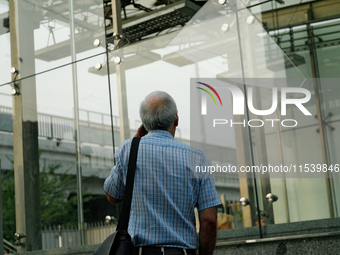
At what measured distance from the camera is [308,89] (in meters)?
4.84

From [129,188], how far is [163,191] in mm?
188

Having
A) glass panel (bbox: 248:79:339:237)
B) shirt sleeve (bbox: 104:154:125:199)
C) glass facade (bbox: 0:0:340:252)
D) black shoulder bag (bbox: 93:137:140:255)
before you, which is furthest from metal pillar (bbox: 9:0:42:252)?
black shoulder bag (bbox: 93:137:140:255)

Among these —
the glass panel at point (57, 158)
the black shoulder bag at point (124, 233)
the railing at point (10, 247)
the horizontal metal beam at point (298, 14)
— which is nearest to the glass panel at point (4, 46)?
the glass panel at point (57, 158)

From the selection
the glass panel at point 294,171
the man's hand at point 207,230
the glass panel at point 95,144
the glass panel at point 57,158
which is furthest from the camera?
the glass panel at point 57,158

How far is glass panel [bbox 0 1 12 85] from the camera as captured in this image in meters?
7.13

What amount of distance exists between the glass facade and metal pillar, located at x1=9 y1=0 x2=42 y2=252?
15 millimetres

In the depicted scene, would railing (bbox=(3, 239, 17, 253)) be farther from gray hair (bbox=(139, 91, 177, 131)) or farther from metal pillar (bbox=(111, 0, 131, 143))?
gray hair (bbox=(139, 91, 177, 131))

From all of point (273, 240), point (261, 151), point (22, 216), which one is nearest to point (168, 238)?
point (273, 240)

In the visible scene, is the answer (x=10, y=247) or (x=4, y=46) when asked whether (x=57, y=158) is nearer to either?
(x=10, y=247)

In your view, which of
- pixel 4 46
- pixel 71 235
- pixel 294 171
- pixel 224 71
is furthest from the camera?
pixel 4 46

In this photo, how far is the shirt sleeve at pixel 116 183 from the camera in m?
2.87

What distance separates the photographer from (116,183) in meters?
2.88

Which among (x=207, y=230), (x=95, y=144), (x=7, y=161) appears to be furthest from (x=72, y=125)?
(x=207, y=230)

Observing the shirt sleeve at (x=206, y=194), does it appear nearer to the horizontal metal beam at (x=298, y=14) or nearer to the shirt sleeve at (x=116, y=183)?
the shirt sleeve at (x=116, y=183)
